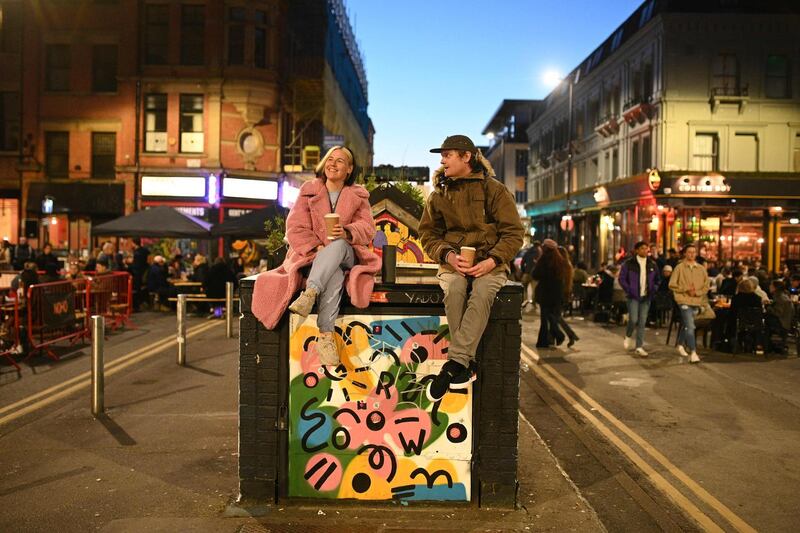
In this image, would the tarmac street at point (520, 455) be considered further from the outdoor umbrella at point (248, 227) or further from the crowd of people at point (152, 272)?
the outdoor umbrella at point (248, 227)

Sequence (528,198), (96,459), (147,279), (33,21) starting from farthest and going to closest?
(528,198) < (33,21) < (147,279) < (96,459)

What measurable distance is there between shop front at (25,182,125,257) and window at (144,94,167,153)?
7.17 ft

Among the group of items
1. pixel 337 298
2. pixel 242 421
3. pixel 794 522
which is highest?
pixel 337 298

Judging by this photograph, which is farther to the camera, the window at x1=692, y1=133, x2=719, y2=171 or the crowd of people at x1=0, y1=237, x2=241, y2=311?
the window at x1=692, y1=133, x2=719, y2=171

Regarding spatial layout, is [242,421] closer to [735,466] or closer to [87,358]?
[735,466]

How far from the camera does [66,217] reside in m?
34.2

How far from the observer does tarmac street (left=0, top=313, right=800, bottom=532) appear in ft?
16.8

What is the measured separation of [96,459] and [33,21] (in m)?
32.7

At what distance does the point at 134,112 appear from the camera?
33625mm

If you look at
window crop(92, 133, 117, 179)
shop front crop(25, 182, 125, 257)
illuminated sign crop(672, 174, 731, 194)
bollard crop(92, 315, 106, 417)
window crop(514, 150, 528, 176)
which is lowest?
bollard crop(92, 315, 106, 417)

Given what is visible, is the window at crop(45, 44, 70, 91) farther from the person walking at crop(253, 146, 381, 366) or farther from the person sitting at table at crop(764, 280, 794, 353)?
the person walking at crop(253, 146, 381, 366)

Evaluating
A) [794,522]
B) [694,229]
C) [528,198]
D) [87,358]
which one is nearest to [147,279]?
[87,358]

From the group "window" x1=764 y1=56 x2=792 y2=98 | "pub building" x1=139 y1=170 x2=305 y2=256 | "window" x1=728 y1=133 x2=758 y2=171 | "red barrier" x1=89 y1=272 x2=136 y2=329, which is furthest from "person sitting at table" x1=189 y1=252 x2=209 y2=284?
"window" x1=764 y1=56 x2=792 y2=98

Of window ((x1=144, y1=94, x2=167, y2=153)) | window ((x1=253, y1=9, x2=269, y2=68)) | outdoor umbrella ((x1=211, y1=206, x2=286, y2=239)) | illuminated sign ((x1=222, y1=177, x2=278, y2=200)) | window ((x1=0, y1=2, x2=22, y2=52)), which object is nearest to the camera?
outdoor umbrella ((x1=211, y1=206, x2=286, y2=239))
